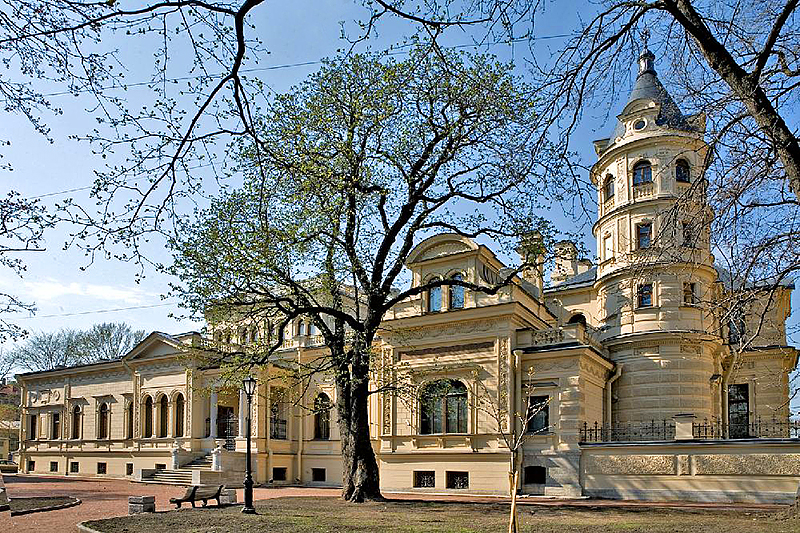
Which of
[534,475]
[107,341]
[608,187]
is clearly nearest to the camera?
[534,475]

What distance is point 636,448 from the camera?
2364 centimetres

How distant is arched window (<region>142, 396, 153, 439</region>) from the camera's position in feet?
126

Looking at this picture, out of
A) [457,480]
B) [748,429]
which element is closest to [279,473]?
[457,480]

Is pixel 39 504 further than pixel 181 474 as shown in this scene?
No

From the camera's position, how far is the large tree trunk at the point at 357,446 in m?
21.2

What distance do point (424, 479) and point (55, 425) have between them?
86.3 ft

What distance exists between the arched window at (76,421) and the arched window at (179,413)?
856 centimetres

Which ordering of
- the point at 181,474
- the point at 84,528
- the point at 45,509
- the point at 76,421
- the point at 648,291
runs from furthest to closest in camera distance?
the point at 76,421, the point at 181,474, the point at 648,291, the point at 45,509, the point at 84,528

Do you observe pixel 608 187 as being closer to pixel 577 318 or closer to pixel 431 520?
pixel 577 318

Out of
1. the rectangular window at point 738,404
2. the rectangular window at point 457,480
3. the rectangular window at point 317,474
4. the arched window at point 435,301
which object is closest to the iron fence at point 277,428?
the rectangular window at point 317,474

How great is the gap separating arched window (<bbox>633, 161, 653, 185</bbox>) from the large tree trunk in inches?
618

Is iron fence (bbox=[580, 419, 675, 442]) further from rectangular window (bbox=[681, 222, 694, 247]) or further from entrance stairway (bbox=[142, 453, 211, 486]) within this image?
rectangular window (bbox=[681, 222, 694, 247])

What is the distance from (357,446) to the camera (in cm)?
2155

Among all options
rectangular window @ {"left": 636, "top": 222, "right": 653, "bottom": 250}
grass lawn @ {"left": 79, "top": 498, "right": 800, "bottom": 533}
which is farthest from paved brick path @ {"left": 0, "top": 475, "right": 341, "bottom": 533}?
rectangular window @ {"left": 636, "top": 222, "right": 653, "bottom": 250}
